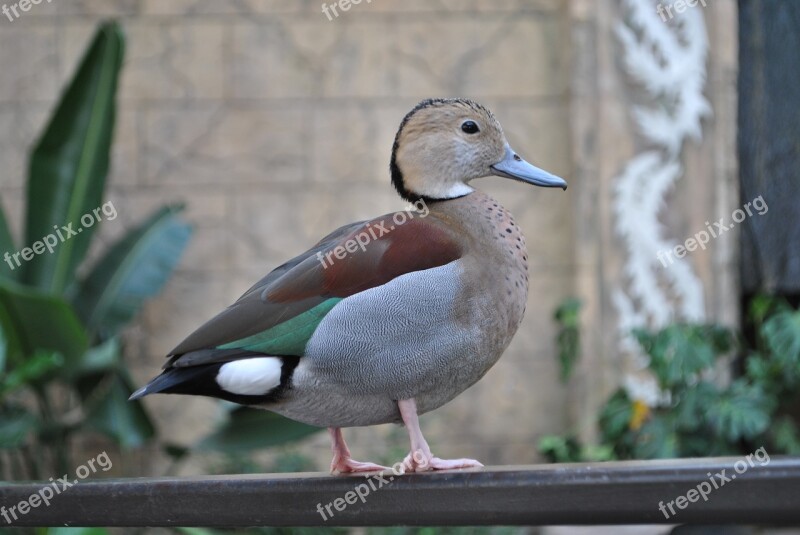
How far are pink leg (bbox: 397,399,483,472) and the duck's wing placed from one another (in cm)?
19

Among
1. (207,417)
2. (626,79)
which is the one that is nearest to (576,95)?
(626,79)

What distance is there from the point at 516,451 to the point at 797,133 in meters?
1.69

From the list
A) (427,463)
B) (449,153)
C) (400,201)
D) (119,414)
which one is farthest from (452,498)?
(400,201)

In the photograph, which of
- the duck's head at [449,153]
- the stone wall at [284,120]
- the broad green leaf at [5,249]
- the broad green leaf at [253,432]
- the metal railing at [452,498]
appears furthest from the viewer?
the stone wall at [284,120]

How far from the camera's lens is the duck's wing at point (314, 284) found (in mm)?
1560

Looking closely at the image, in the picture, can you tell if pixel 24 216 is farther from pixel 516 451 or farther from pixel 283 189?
pixel 516 451

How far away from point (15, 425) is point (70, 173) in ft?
3.22

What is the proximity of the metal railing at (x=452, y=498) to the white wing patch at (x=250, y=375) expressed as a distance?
0.13m

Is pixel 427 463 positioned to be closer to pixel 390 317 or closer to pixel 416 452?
pixel 416 452

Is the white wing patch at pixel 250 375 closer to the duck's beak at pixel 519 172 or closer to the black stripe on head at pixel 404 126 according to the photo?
the black stripe on head at pixel 404 126

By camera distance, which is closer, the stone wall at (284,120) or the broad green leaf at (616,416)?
the broad green leaf at (616,416)

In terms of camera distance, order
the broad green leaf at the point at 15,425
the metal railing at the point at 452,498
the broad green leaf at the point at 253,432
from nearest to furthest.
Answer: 1. the metal railing at the point at 452,498
2. the broad green leaf at the point at 15,425
3. the broad green leaf at the point at 253,432

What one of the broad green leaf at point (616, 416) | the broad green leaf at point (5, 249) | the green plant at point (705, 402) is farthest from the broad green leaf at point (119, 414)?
the broad green leaf at point (616, 416)

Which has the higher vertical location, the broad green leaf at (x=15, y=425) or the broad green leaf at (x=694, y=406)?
the broad green leaf at (x=15, y=425)
